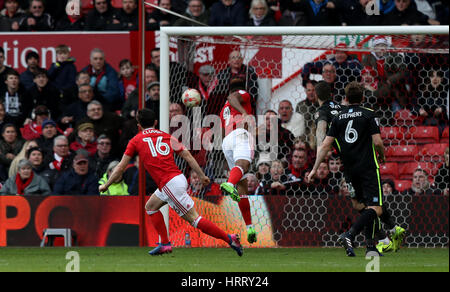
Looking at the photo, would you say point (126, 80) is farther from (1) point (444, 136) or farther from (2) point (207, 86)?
(1) point (444, 136)

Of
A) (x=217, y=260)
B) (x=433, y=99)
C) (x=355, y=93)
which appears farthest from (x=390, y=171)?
(x=217, y=260)

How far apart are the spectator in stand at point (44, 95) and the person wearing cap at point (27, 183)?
1932 millimetres

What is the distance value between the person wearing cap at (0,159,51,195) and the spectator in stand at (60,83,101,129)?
164 cm

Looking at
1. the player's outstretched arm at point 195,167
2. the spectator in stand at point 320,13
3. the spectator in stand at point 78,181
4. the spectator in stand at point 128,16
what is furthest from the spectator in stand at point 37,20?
the player's outstretched arm at point 195,167

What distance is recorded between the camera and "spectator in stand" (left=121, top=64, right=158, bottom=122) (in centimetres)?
1247

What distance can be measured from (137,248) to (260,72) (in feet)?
10.8

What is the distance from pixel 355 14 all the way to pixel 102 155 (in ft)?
14.2

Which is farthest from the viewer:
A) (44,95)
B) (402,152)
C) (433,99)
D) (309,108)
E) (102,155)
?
(44,95)

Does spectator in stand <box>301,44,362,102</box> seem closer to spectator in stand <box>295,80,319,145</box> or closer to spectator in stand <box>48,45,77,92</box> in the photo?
spectator in stand <box>295,80,319,145</box>

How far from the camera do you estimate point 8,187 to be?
11492 millimetres

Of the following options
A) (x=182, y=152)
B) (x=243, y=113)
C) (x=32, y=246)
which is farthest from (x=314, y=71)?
(x=32, y=246)

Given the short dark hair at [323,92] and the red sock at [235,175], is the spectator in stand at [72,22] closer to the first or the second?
the red sock at [235,175]

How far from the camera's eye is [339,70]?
38.4ft

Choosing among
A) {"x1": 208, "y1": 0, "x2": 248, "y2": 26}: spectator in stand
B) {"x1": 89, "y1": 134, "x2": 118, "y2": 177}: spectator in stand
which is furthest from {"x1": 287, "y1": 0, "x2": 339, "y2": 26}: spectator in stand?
{"x1": 89, "y1": 134, "x2": 118, "y2": 177}: spectator in stand
